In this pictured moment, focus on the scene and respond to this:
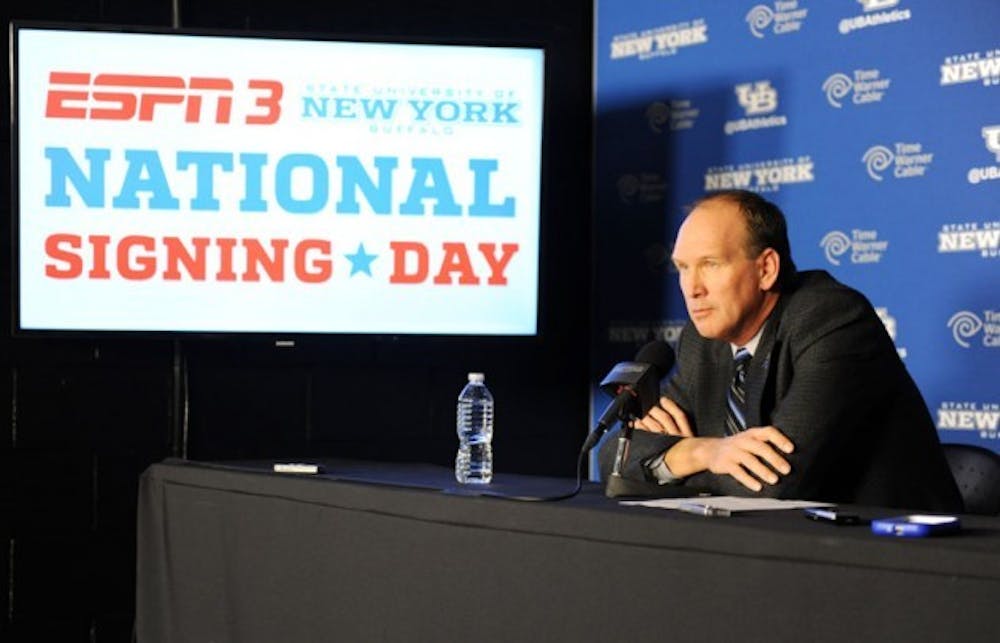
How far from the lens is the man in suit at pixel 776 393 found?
2.66 m

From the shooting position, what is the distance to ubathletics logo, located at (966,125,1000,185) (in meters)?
3.67

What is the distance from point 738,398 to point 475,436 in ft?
Answer: 2.54

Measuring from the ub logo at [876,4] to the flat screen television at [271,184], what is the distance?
0.93m

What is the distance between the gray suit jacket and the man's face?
0.29 ft

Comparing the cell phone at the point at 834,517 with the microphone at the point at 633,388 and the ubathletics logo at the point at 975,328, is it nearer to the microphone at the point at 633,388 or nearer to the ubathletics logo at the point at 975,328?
the microphone at the point at 633,388

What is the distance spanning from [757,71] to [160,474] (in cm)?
208

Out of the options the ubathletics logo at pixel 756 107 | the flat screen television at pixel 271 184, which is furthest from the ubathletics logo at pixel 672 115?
the flat screen television at pixel 271 184

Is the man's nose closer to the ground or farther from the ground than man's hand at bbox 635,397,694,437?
farther from the ground

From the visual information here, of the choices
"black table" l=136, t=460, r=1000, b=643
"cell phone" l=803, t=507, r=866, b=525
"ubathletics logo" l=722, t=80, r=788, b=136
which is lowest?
"black table" l=136, t=460, r=1000, b=643

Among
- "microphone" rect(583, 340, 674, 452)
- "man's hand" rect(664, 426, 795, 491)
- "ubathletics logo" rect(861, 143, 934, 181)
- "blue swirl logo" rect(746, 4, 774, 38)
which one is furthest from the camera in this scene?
"blue swirl logo" rect(746, 4, 774, 38)

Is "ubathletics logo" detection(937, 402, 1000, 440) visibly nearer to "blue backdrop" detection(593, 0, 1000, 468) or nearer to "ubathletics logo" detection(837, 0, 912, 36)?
"blue backdrop" detection(593, 0, 1000, 468)

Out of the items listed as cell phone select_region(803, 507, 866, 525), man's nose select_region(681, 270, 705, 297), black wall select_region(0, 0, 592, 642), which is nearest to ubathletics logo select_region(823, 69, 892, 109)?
black wall select_region(0, 0, 592, 642)

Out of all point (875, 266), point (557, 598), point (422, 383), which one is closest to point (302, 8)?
point (422, 383)

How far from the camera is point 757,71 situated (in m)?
4.31
